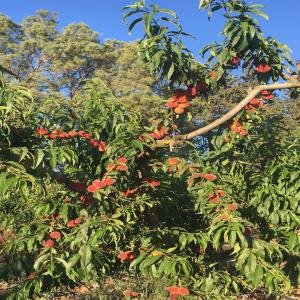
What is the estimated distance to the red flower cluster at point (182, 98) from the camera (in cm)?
258

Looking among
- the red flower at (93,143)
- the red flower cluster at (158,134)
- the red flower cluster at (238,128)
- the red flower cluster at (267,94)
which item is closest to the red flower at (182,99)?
the red flower cluster at (158,134)

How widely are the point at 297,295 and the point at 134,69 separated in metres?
20.9

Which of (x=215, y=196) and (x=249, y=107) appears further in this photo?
(x=249, y=107)

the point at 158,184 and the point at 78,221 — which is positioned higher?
the point at 158,184

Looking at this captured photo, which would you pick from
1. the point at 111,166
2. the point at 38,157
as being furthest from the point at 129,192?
the point at 38,157

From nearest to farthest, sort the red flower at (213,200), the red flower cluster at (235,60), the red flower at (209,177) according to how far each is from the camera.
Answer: the red flower at (213,200) < the red flower at (209,177) < the red flower cluster at (235,60)

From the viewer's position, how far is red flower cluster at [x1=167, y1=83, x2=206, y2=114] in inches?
102

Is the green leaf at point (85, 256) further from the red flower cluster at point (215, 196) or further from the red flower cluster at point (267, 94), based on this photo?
the red flower cluster at point (267, 94)

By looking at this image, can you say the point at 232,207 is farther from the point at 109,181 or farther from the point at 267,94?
the point at 267,94

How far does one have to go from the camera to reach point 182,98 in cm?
259

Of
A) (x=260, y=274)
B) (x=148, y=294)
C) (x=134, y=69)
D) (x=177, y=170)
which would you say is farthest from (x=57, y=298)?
(x=134, y=69)

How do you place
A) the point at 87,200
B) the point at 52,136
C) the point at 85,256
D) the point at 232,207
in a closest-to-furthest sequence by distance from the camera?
the point at 85,256, the point at 232,207, the point at 52,136, the point at 87,200

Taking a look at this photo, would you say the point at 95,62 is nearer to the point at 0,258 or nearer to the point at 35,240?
the point at 0,258

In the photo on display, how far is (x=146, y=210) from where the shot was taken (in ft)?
8.56
